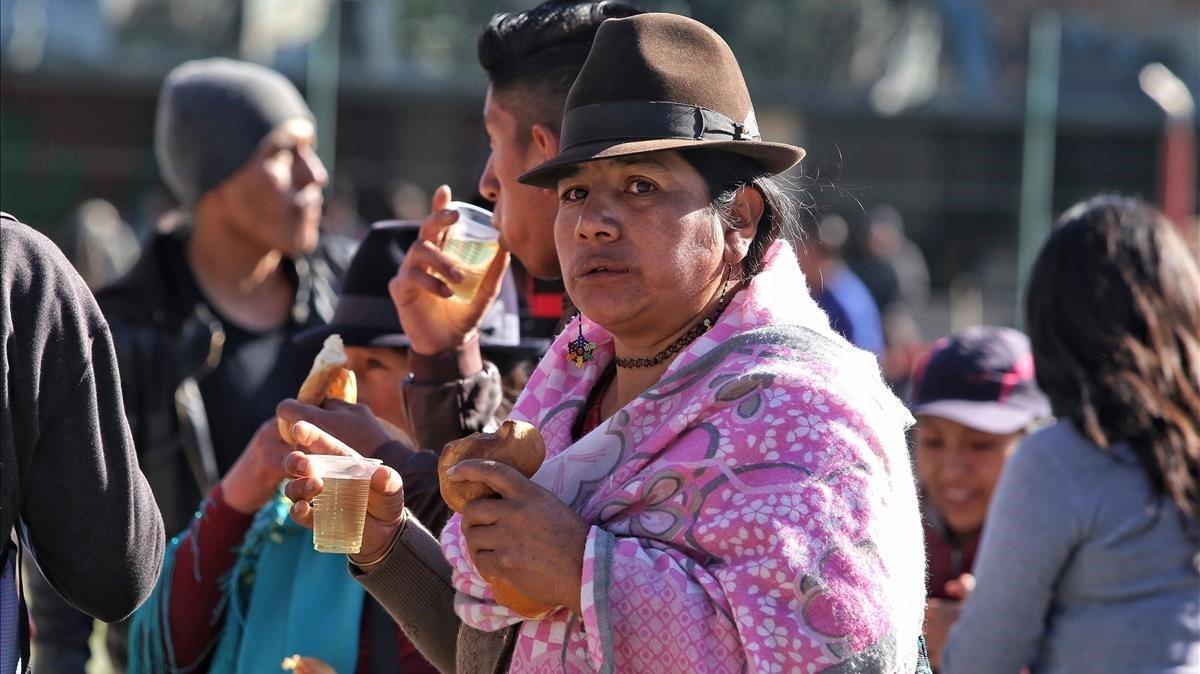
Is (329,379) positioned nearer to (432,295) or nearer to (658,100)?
(432,295)

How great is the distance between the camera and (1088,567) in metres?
3.21

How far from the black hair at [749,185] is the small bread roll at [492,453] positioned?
0.43 metres

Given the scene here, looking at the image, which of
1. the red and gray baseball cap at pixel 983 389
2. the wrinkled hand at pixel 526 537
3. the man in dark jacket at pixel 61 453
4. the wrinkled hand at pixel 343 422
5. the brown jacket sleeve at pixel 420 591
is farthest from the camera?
the red and gray baseball cap at pixel 983 389

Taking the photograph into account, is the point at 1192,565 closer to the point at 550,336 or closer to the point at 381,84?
the point at 550,336

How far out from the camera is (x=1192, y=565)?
3.22m

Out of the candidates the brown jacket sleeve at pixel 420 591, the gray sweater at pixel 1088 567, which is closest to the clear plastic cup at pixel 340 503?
the brown jacket sleeve at pixel 420 591

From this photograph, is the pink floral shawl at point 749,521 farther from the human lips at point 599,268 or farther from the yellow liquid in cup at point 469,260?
the yellow liquid in cup at point 469,260

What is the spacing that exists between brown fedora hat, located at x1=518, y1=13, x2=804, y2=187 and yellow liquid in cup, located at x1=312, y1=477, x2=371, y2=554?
550 mm

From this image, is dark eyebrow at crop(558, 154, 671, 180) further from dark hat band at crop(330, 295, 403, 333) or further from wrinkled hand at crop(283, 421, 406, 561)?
dark hat band at crop(330, 295, 403, 333)

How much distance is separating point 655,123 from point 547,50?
3.00ft

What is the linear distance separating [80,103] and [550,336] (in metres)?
11.5

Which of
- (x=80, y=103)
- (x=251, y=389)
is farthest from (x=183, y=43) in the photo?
(x=251, y=389)

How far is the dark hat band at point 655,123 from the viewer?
7.32ft

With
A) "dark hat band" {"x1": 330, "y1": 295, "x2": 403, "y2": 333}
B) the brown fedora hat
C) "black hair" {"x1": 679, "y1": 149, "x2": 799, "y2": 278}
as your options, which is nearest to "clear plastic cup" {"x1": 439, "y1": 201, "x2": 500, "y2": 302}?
Result: "dark hat band" {"x1": 330, "y1": 295, "x2": 403, "y2": 333}
